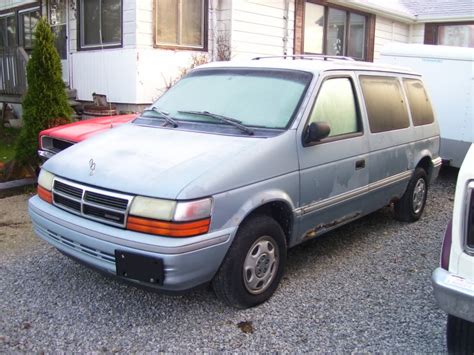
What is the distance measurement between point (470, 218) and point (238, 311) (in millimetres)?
1760

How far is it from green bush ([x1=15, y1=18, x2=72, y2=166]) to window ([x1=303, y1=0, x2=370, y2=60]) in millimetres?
6780

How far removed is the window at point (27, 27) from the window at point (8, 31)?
0.45m

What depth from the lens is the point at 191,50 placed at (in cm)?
991

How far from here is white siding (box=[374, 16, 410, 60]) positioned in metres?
15.0

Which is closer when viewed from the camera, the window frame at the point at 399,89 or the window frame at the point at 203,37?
the window frame at the point at 399,89

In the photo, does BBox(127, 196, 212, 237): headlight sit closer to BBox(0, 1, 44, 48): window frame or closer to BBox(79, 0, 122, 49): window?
BBox(79, 0, 122, 49): window

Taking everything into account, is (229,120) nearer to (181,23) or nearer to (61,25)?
(181,23)

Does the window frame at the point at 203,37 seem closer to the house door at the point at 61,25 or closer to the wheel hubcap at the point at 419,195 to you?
the house door at the point at 61,25

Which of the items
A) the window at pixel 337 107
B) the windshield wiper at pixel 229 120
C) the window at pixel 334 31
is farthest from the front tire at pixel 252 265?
the window at pixel 334 31

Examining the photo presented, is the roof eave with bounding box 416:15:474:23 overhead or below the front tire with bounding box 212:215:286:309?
overhead

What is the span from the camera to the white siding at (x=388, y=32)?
14992 mm

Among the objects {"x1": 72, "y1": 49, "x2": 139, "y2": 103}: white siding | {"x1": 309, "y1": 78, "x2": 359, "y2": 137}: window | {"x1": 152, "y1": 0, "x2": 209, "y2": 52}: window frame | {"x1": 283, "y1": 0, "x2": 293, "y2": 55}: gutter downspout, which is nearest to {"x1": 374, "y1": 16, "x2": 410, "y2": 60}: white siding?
{"x1": 283, "y1": 0, "x2": 293, "y2": 55}: gutter downspout

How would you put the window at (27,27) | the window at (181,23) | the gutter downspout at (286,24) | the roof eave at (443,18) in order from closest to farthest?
the window at (181,23), the gutter downspout at (286,24), the window at (27,27), the roof eave at (443,18)

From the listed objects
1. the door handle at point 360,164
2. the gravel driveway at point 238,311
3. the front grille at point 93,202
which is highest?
the door handle at point 360,164
